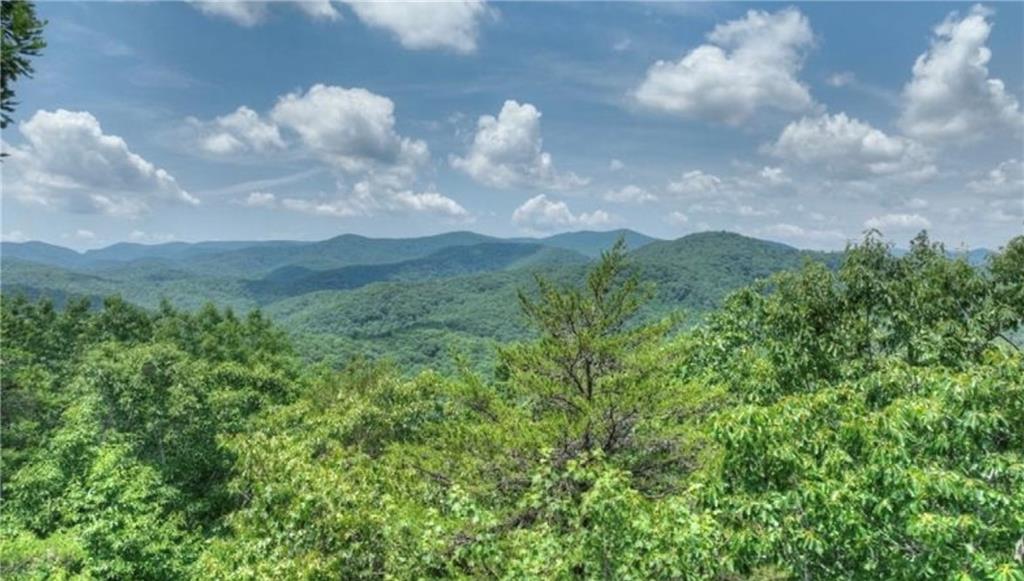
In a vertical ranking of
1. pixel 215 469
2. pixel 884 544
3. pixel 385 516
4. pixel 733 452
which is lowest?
pixel 215 469

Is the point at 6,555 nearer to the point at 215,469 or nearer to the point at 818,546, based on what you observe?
the point at 818,546

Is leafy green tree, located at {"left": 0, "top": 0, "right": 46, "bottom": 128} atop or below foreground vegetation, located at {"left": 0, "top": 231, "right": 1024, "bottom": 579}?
atop

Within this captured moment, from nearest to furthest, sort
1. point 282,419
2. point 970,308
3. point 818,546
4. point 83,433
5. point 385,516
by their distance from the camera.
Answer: point 818,546, point 385,516, point 970,308, point 83,433, point 282,419

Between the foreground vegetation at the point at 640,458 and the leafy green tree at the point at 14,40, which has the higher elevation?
the leafy green tree at the point at 14,40

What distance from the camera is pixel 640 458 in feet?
48.7

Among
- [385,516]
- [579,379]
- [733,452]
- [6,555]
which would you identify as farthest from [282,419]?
[733,452]

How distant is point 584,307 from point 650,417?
9.84 feet

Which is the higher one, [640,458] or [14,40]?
[14,40]

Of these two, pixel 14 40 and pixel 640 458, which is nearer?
pixel 14 40

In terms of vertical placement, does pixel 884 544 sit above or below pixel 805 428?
below

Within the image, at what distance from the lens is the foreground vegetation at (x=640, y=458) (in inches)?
305

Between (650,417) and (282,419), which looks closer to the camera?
(650,417)

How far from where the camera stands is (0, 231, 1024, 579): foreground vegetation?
25.4 ft

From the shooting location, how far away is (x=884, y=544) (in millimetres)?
7746
